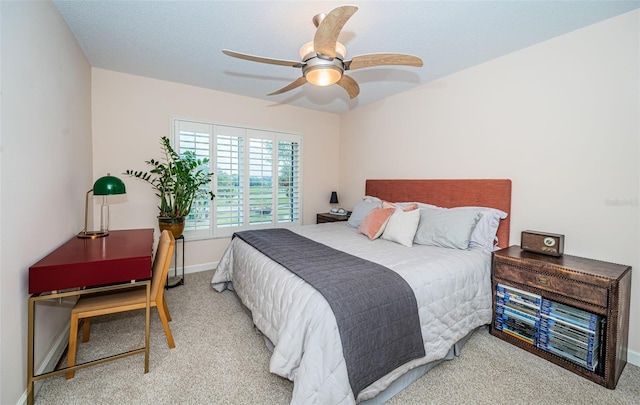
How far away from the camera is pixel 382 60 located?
6.22ft

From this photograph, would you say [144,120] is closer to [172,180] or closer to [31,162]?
[172,180]

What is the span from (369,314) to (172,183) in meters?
2.86

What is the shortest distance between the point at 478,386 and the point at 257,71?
3.42 metres

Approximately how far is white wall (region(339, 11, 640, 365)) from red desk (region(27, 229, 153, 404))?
310cm

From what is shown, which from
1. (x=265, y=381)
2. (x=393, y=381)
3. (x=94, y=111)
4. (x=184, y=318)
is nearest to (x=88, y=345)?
(x=184, y=318)

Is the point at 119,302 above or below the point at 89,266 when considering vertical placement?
below

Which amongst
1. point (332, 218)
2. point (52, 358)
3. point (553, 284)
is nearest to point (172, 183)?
point (52, 358)

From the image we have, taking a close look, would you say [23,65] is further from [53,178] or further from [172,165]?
[172,165]

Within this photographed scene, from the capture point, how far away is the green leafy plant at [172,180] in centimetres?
319

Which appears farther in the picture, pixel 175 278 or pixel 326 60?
pixel 175 278

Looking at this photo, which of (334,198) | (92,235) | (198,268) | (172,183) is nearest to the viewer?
(92,235)

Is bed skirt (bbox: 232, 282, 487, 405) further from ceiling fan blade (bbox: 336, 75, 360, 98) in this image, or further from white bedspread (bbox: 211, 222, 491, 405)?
ceiling fan blade (bbox: 336, 75, 360, 98)

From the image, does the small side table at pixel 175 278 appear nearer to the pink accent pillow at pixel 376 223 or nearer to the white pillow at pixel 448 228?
the pink accent pillow at pixel 376 223

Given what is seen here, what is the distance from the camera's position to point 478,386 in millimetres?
1694
